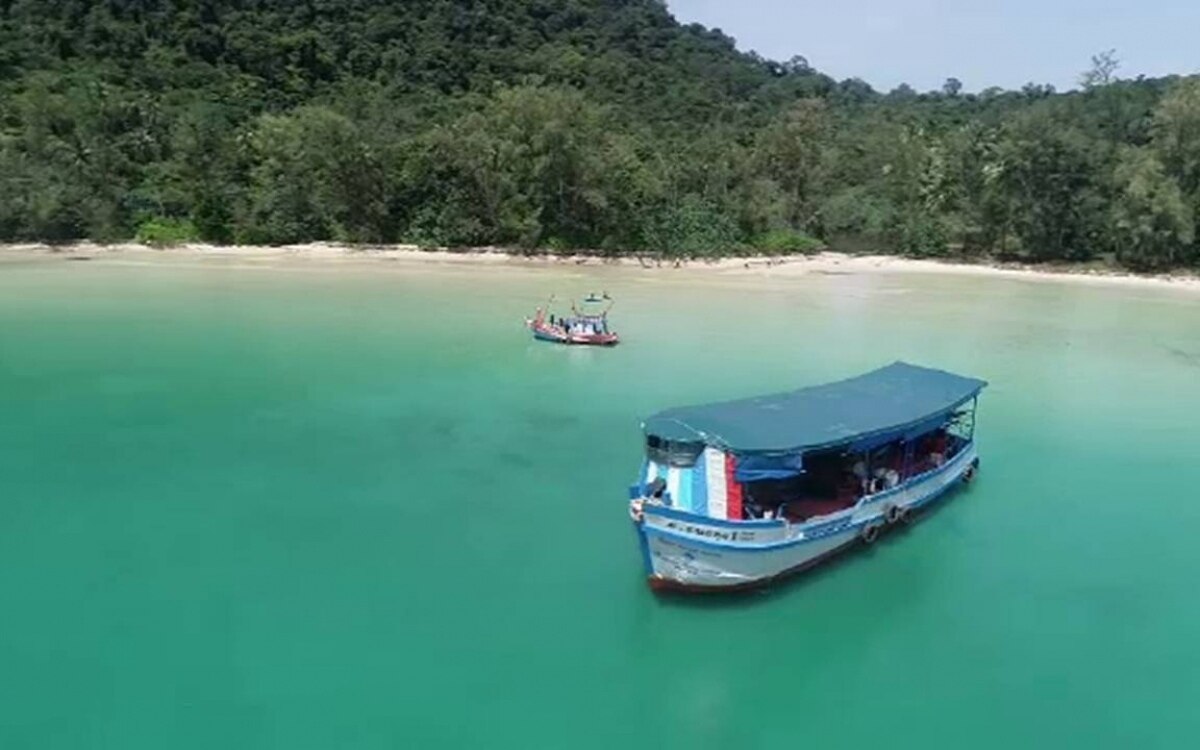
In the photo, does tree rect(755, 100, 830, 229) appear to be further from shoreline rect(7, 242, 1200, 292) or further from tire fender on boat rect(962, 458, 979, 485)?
tire fender on boat rect(962, 458, 979, 485)

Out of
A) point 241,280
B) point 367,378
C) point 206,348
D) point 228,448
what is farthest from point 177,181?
point 228,448

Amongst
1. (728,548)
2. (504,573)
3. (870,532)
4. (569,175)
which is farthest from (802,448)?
(569,175)

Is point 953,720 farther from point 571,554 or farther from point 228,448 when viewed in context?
point 228,448

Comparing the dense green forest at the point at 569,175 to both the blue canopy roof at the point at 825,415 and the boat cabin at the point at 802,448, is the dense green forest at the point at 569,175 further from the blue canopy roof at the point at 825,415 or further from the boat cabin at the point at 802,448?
the boat cabin at the point at 802,448

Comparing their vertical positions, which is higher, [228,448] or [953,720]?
[228,448]

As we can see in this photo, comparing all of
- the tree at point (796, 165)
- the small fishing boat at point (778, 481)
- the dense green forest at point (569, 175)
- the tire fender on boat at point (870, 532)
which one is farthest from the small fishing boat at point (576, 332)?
the tree at point (796, 165)
